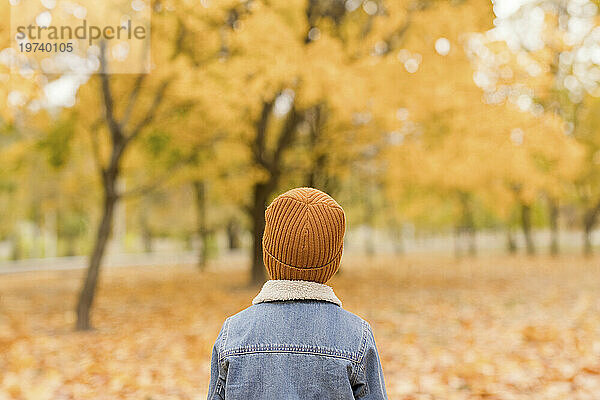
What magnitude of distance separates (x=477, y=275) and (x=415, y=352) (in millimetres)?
11005

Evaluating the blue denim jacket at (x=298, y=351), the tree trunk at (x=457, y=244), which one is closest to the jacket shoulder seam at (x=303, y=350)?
the blue denim jacket at (x=298, y=351)

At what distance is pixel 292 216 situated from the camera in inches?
62.6

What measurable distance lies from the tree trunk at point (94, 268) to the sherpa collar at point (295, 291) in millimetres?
7188

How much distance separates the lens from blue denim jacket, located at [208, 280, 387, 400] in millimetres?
1578

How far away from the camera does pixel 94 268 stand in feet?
27.3

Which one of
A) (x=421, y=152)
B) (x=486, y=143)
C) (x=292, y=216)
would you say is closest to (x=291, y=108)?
(x=421, y=152)

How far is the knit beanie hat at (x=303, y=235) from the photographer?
5.19 feet

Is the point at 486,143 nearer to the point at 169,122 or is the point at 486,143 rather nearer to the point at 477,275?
the point at 169,122

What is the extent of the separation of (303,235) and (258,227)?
427 inches

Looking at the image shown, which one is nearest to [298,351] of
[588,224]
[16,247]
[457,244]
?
[588,224]

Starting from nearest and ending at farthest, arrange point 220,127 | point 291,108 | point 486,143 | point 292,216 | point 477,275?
point 292,216, point 486,143, point 220,127, point 291,108, point 477,275

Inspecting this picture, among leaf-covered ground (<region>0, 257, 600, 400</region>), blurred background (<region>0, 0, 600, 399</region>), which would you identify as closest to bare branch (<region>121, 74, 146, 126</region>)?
blurred background (<region>0, 0, 600, 399</region>)

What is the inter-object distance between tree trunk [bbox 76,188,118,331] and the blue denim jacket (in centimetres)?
718

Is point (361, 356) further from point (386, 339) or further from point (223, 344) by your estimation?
point (386, 339)
